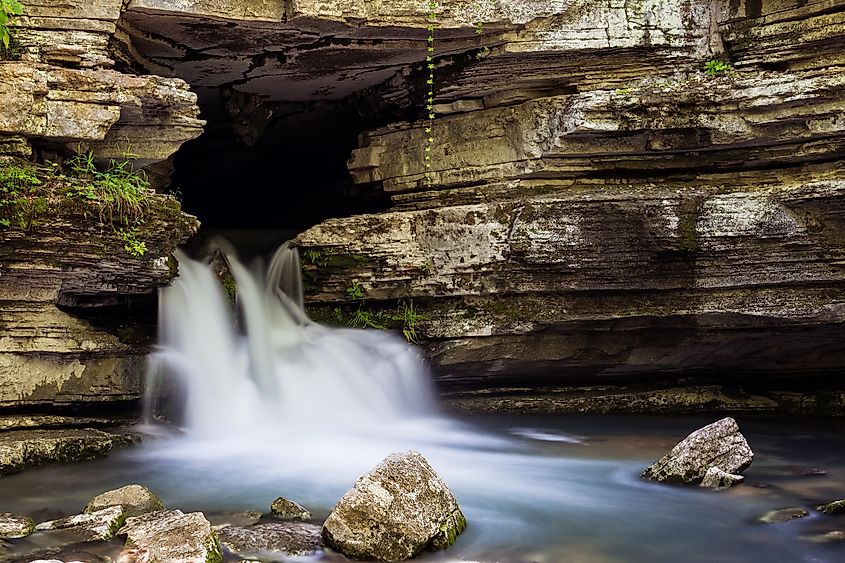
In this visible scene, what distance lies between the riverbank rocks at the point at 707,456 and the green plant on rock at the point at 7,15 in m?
5.85

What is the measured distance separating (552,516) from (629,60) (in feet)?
15.5

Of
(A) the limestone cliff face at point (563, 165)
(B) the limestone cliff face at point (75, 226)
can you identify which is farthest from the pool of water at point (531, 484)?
(A) the limestone cliff face at point (563, 165)

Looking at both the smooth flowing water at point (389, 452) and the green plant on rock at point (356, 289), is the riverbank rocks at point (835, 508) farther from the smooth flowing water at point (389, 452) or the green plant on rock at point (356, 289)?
the green plant on rock at point (356, 289)

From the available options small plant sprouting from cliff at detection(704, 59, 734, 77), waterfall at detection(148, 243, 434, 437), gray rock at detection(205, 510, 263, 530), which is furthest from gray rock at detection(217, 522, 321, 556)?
small plant sprouting from cliff at detection(704, 59, 734, 77)

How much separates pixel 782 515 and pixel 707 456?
0.77 metres

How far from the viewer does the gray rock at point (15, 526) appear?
4.63m

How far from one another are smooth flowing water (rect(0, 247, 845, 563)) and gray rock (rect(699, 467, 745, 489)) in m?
0.11

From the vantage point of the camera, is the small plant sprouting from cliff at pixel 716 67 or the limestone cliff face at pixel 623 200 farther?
the small plant sprouting from cliff at pixel 716 67

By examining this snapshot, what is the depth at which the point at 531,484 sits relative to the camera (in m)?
6.21

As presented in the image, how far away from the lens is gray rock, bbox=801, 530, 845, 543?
488 centimetres

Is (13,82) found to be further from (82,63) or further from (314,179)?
(314,179)

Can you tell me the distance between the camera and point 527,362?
880 cm

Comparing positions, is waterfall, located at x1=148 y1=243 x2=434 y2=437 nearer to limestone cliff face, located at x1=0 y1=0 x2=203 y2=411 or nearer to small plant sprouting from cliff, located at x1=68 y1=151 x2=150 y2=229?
limestone cliff face, located at x1=0 y1=0 x2=203 y2=411

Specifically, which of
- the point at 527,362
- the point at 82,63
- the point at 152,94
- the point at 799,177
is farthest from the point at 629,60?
the point at 82,63
